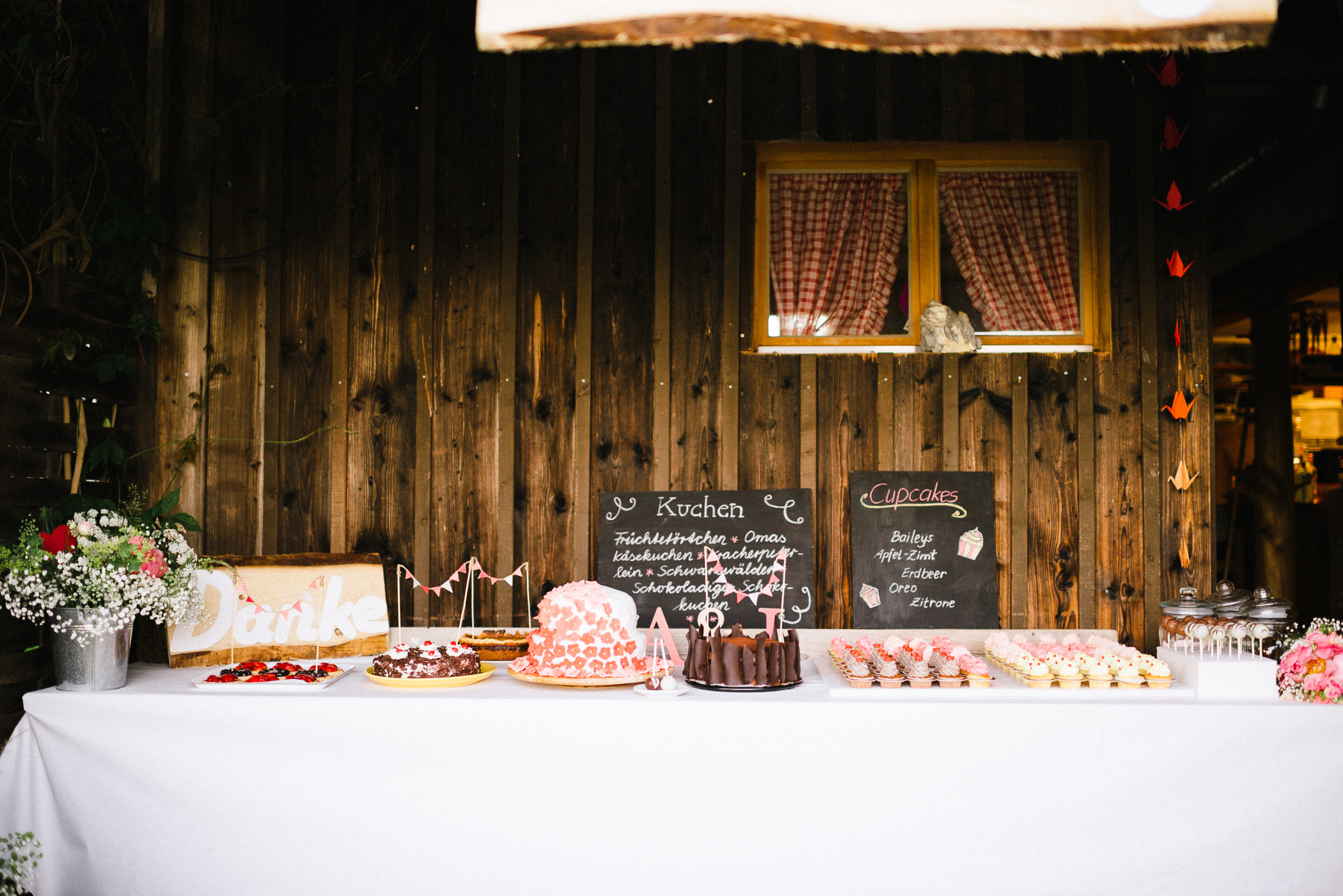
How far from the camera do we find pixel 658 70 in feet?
10.1

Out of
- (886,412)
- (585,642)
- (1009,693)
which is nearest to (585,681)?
(585,642)

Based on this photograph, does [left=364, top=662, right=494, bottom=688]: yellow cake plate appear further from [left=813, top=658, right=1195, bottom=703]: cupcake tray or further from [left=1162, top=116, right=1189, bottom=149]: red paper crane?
[left=1162, top=116, right=1189, bottom=149]: red paper crane

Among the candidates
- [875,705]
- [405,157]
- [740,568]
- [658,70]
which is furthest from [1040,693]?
[405,157]

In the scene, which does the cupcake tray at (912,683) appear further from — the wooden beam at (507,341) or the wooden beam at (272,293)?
the wooden beam at (272,293)

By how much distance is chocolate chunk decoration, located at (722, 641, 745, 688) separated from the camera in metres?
2.36

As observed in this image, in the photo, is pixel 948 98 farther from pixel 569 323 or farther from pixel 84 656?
pixel 84 656

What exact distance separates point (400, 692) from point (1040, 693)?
1797 millimetres

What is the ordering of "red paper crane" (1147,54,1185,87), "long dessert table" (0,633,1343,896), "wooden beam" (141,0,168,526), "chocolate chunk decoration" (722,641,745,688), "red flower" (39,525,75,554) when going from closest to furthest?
"long dessert table" (0,633,1343,896), "red flower" (39,525,75,554), "chocolate chunk decoration" (722,641,745,688), "wooden beam" (141,0,168,526), "red paper crane" (1147,54,1185,87)

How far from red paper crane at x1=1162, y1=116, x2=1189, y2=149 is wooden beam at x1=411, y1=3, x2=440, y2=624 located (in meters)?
2.65

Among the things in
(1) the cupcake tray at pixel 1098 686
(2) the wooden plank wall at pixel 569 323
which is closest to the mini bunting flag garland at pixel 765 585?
(2) the wooden plank wall at pixel 569 323

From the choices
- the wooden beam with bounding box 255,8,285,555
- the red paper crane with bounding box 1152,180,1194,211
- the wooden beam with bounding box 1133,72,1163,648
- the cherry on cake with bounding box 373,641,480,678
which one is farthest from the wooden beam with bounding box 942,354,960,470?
the wooden beam with bounding box 255,8,285,555

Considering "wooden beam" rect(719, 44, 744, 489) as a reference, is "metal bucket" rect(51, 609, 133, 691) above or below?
below

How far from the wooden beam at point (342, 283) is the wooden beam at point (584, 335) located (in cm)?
85

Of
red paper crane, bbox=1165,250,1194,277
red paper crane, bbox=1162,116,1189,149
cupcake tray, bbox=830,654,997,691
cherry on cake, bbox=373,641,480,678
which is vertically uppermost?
red paper crane, bbox=1162,116,1189,149
